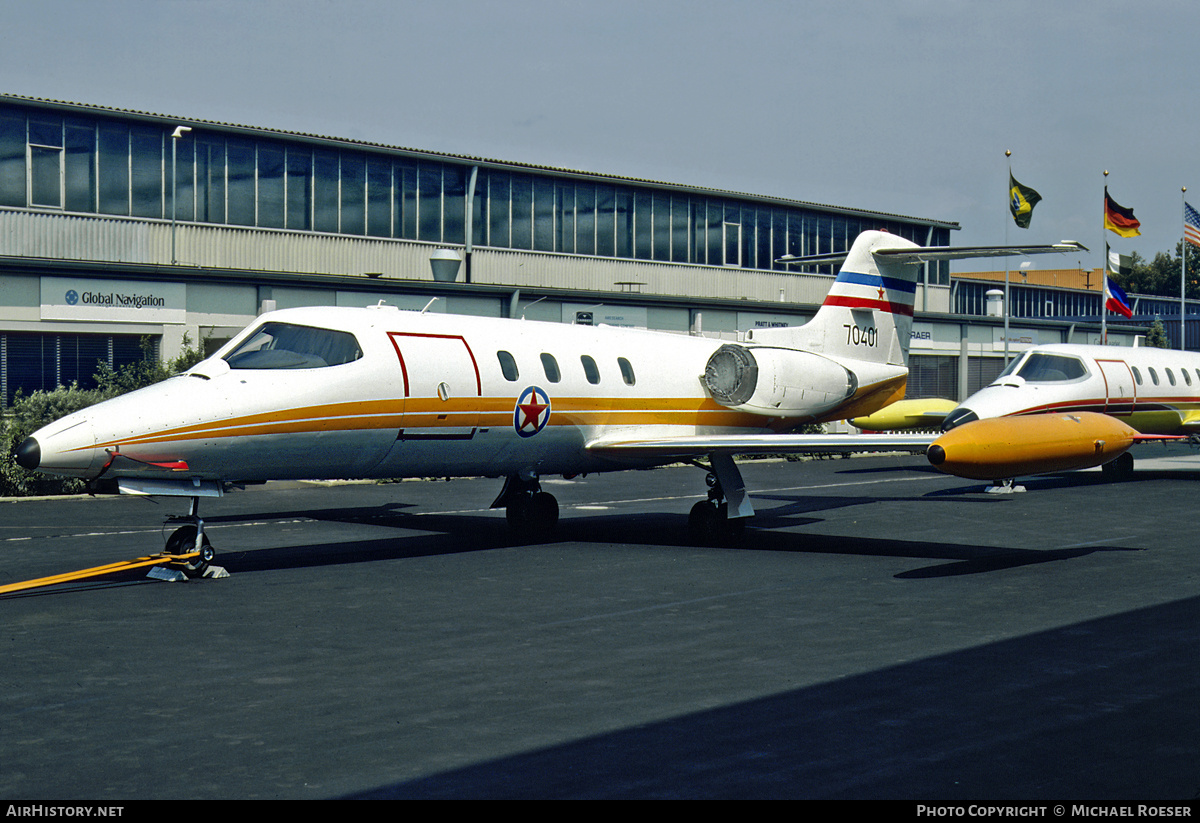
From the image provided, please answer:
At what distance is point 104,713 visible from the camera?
291 inches

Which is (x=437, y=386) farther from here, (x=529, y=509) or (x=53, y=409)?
(x=53, y=409)

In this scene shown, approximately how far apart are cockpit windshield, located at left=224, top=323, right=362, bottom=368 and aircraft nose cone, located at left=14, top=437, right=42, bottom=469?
2363mm

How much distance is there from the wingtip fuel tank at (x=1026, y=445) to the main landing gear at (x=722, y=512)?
160 inches

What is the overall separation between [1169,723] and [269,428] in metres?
9.12

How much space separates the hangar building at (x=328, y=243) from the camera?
100ft

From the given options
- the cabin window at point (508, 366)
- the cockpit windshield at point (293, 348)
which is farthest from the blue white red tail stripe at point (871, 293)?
the cockpit windshield at point (293, 348)

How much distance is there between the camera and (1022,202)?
4531 cm

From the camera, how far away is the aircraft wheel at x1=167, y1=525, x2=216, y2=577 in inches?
495

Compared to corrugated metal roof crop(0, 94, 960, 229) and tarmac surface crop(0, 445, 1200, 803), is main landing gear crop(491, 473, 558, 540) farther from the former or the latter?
corrugated metal roof crop(0, 94, 960, 229)

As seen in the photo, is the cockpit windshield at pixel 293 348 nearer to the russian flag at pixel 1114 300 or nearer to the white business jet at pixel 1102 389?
the white business jet at pixel 1102 389

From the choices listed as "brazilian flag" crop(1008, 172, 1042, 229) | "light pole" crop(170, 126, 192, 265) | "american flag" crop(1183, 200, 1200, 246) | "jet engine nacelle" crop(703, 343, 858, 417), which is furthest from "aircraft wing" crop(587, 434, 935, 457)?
"american flag" crop(1183, 200, 1200, 246)

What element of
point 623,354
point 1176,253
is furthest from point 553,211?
point 1176,253

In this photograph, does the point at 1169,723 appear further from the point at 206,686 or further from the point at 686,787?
the point at 206,686

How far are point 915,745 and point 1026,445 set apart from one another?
7085 mm
